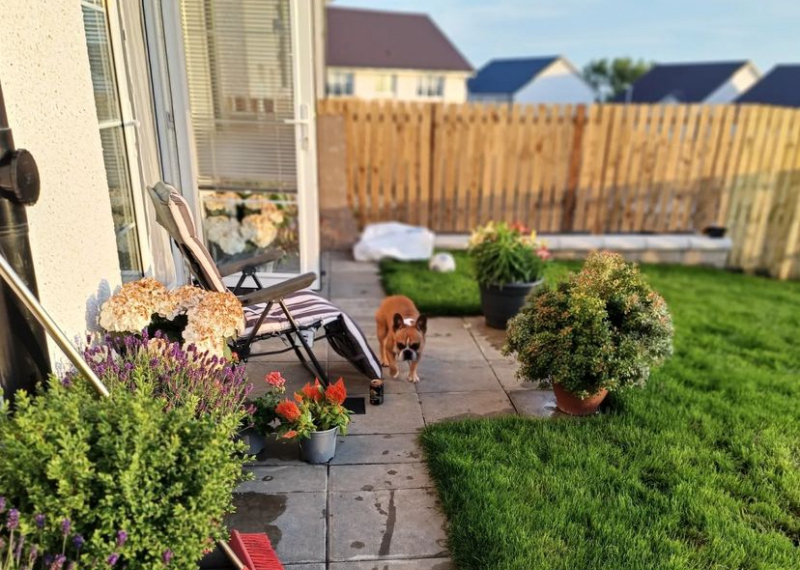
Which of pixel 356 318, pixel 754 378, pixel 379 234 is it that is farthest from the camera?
pixel 379 234

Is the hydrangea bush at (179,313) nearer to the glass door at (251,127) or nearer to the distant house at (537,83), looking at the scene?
the glass door at (251,127)

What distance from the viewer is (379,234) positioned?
6.60 meters

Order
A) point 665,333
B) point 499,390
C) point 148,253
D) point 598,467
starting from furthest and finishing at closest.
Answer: point 499,390, point 148,253, point 665,333, point 598,467

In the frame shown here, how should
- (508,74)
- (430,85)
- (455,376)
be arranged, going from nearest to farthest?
1. (455,376)
2. (430,85)
3. (508,74)

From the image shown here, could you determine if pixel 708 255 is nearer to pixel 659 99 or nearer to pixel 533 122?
pixel 533 122

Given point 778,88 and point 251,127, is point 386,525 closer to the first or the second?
point 251,127

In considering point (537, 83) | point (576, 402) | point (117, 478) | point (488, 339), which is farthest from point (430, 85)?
point (117, 478)

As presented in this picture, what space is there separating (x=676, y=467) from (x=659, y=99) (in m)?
44.9

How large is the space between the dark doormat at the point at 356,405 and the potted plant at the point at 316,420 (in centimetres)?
47

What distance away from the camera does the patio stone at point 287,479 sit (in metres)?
2.43

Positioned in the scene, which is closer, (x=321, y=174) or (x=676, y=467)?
(x=676, y=467)

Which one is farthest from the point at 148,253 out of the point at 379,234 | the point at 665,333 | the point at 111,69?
the point at 379,234

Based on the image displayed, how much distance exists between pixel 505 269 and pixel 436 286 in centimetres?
123

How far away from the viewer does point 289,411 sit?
2.47 metres
